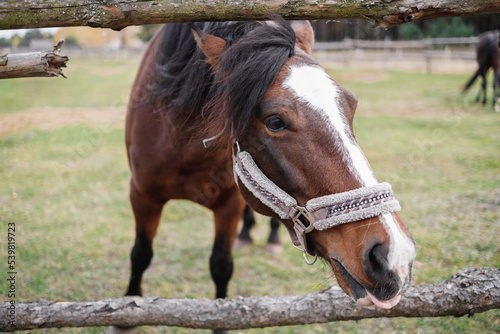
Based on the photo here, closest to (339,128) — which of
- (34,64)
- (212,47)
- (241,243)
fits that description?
(212,47)

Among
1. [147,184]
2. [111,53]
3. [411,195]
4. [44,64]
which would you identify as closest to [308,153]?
[44,64]

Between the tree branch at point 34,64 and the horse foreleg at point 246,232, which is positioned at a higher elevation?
the tree branch at point 34,64

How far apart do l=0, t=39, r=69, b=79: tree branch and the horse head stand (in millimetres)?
776

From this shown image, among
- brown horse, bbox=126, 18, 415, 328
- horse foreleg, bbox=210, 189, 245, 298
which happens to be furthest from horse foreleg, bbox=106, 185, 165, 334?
brown horse, bbox=126, 18, 415, 328

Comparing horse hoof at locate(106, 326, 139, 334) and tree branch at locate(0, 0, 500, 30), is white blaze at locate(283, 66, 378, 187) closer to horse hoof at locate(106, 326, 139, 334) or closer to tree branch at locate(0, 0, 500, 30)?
tree branch at locate(0, 0, 500, 30)

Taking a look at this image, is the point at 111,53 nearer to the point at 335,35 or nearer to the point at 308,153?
the point at 335,35

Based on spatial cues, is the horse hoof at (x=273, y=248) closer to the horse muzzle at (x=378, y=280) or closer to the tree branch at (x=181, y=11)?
the horse muzzle at (x=378, y=280)

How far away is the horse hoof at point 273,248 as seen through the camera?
15.1 feet

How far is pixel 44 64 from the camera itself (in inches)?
73.1

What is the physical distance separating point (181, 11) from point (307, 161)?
40.6 inches

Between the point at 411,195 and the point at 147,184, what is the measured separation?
462 centimetres

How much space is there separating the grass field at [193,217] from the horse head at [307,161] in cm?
41

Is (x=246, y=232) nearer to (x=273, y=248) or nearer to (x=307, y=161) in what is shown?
(x=273, y=248)

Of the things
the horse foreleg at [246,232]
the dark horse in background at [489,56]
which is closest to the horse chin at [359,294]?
the horse foreleg at [246,232]
